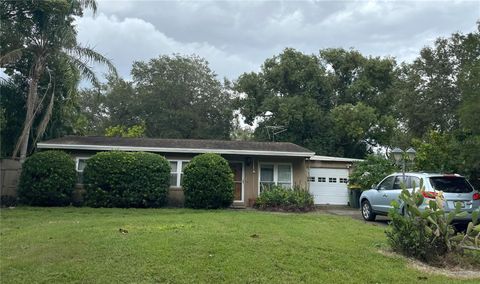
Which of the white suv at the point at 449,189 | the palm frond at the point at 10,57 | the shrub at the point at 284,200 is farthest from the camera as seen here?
the shrub at the point at 284,200

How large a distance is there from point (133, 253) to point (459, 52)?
23239 millimetres

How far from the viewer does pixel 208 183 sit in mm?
15562

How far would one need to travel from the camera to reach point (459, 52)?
24.0 meters

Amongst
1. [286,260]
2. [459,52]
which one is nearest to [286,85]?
[459,52]

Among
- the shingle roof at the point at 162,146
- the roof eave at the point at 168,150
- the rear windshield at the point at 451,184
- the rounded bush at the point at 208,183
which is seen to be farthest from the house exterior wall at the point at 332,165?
the rear windshield at the point at 451,184

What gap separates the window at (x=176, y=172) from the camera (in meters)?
18.0

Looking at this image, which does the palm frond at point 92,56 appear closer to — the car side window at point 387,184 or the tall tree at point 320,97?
the car side window at point 387,184

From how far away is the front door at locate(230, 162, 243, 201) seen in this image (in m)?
18.7

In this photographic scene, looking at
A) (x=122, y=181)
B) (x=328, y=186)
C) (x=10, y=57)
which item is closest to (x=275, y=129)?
(x=328, y=186)

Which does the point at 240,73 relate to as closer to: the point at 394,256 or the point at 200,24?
the point at 200,24

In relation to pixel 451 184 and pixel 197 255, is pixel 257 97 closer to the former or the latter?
pixel 451 184

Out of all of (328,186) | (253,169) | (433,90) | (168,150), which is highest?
(433,90)

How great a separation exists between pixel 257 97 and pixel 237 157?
16151 mm

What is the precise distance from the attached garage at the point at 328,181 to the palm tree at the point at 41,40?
436 inches
